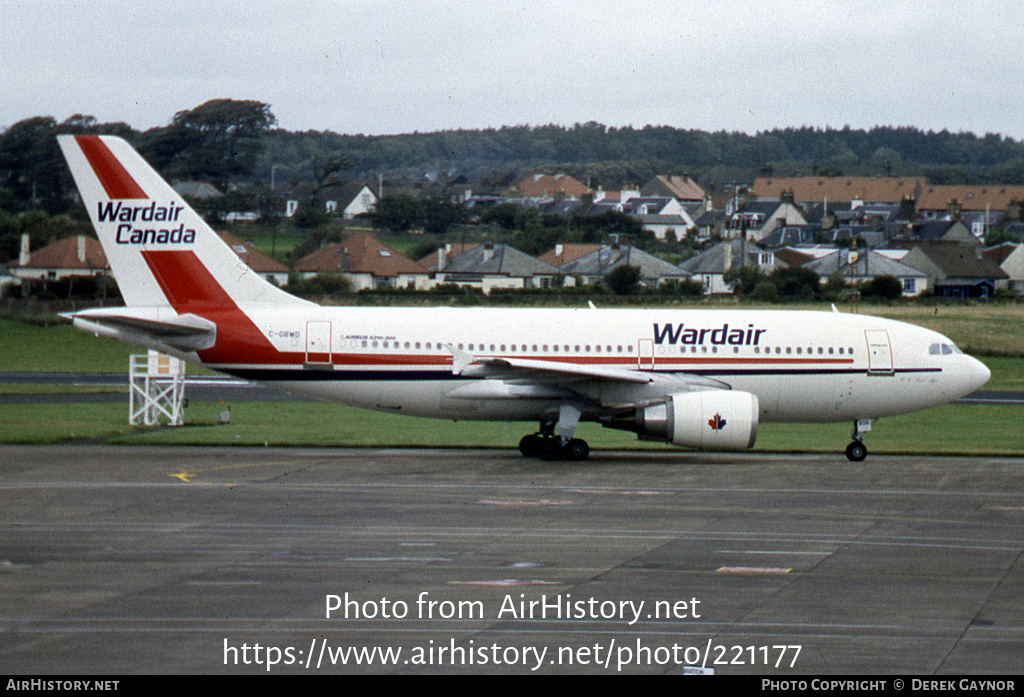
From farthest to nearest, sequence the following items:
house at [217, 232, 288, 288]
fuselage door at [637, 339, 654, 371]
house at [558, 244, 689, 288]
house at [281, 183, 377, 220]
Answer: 1. house at [281, 183, 377, 220]
2. house at [558, 244, 689, 288]
3. house at [217, 232, 288, 288]
4. fuselage door at [637, 339, 654, 371]

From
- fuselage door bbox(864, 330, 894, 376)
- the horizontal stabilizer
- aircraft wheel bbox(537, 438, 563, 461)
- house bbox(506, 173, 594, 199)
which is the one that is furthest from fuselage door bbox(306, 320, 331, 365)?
house bbox(506, 173, 594, 199)

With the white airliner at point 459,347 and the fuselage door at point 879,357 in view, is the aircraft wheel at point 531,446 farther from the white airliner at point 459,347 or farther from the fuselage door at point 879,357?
the fuselage door at point 879,357

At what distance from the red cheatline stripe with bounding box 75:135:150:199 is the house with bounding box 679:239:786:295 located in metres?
71.8

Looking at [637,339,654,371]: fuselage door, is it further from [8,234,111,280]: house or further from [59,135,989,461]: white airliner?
[8,234,111,280]: house

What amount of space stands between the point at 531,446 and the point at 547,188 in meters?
153

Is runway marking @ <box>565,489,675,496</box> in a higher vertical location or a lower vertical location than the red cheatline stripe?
lower

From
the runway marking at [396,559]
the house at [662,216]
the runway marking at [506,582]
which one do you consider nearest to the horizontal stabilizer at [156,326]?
the runway marking at [396,559]

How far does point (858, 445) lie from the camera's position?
34.5m

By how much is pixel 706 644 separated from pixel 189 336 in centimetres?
2062

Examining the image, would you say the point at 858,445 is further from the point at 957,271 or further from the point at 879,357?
the point at 957,271

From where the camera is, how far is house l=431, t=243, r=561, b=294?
9750 centimetres

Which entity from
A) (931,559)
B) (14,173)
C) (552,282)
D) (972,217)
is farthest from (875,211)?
(931,559)

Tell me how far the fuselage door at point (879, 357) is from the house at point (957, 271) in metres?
80.7

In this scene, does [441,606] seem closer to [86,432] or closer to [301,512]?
[301,512]
